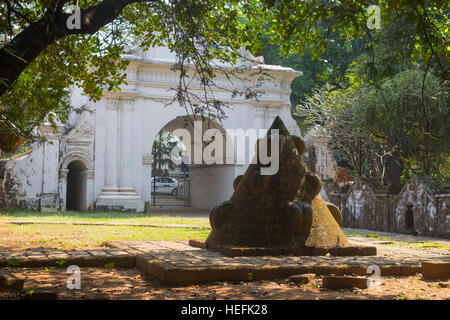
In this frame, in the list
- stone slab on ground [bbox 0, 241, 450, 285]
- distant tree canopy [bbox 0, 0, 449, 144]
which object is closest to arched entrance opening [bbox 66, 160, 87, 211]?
distant tree canopy [bbox 0, 0, 449, 144]

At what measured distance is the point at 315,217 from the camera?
7098mm

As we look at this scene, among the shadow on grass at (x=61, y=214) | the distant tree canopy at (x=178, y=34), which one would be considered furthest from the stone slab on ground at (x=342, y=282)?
the shadow on grass at (x=61, y=214)

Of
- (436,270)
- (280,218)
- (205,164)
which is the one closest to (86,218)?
(205,164)

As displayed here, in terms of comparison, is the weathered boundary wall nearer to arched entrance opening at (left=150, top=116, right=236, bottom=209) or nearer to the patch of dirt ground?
arched entrance opening at (left=150, top=116, right=236, bottom=209)

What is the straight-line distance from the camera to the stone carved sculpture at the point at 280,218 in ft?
22.3

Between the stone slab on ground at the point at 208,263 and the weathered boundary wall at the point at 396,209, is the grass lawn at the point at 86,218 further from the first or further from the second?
the stone slab on ground at the point at 208,263

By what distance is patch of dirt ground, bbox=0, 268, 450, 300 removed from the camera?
15.8 ft

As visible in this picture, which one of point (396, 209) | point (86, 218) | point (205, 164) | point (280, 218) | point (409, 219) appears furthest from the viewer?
point (205, 164)

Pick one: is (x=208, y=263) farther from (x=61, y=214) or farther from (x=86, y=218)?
(x=61, y=214)

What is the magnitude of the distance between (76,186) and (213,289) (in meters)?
17.6

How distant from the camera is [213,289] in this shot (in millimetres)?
5191

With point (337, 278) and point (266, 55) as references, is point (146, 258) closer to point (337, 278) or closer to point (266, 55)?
point (337, 278)
